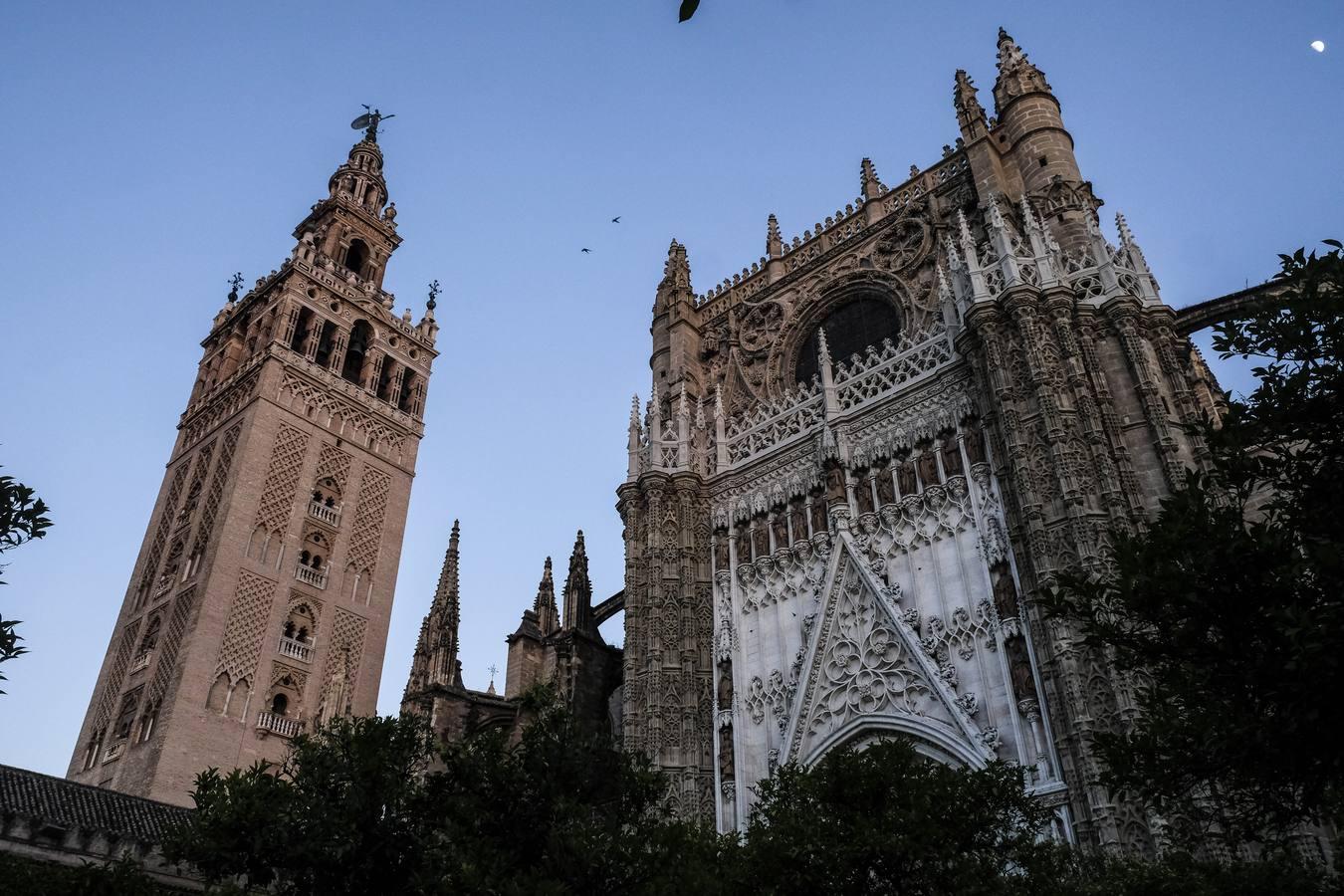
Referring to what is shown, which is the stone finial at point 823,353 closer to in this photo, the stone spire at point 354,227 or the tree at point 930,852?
the tree at point 930,852

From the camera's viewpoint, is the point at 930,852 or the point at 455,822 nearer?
the point at 930,852

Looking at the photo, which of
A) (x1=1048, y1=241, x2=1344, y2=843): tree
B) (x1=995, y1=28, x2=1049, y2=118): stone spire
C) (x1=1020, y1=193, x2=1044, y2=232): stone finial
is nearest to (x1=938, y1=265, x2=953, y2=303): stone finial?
(x1=1020, y1=193, x2=1044, y2=232): stone finial

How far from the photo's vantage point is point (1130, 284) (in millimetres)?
16312

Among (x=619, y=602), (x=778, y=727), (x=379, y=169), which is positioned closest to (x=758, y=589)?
(x=778, y=727)

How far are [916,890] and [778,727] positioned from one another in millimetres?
7382

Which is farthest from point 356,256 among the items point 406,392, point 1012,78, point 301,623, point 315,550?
point 1012,78

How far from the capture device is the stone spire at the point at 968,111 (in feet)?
68.7

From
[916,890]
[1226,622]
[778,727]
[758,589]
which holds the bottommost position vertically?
[916,890]

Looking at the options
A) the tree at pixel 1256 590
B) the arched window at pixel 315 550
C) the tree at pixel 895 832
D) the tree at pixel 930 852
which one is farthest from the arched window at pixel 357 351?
the tree at pixel 1256 590

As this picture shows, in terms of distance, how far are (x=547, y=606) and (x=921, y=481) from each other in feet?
35.3

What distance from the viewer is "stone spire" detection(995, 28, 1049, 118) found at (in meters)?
20.5

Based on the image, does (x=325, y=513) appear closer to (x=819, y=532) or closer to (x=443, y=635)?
(x=443, y=635)

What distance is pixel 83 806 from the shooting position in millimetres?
20016

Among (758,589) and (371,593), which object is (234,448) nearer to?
(371,593)
